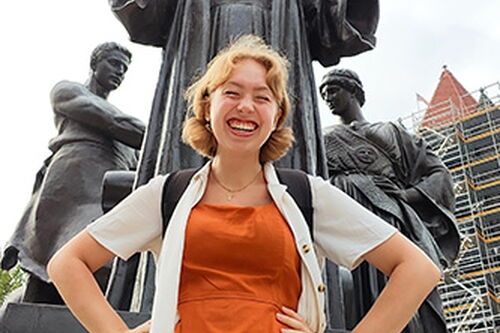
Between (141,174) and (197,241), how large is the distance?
7.25 feet

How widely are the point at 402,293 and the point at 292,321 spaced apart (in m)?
0.23

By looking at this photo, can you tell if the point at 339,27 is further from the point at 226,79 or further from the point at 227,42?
the point at 226,79

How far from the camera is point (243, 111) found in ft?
4.79

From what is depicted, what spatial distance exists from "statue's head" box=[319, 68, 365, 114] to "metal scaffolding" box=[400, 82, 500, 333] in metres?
17.9

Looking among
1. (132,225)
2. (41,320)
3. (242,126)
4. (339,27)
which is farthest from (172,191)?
(339,27)

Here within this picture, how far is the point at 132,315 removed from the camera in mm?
2393

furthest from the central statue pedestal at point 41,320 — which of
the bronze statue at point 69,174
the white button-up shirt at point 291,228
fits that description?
the bronze statue at point 69,174

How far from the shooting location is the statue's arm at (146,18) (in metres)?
4.09

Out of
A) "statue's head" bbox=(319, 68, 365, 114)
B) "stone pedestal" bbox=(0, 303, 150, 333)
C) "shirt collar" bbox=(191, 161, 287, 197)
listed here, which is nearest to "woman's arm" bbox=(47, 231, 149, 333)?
"shirt collar" bbox=(191, 161, 287, 197)

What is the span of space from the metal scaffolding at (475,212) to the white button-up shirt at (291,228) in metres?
22.0

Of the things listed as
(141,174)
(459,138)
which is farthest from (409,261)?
(459,138)

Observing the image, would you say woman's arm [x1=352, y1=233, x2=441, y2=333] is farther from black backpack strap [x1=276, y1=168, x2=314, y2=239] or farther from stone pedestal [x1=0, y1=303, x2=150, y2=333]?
stone pedestal [x1=0, y1=303, x2=150, y2=333]

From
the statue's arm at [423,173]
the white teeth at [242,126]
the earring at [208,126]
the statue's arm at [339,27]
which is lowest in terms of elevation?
the white teeth at [242,126]

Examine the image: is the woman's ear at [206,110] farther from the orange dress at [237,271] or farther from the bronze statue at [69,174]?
the bronze statue at [69,174]
